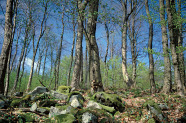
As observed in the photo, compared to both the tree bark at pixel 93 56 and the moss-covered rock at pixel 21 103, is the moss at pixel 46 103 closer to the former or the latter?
the moss-covered rock at pixel 21 103

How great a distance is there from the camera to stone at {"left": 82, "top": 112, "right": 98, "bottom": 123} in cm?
339

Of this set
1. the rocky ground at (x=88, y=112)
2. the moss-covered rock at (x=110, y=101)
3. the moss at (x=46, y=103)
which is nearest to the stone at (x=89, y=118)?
the rocky ground at (x=88, y=112)

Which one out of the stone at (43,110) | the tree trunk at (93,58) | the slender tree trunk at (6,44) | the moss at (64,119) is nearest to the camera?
the moss at (64,119)

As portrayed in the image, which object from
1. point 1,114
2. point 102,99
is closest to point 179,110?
point 102,99

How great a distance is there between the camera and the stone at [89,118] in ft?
11.1

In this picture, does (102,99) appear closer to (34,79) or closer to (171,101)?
(171,101)

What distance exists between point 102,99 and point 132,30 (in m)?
11.7

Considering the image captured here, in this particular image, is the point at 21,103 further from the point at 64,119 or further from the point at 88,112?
the point at 88,112

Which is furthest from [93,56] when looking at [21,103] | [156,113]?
[21,103]

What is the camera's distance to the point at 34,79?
17.1 m

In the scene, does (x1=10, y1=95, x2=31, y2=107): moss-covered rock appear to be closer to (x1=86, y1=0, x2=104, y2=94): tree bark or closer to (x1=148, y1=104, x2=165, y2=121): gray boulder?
(x1=86, y1=0, x2=104, y2=94): tree bark

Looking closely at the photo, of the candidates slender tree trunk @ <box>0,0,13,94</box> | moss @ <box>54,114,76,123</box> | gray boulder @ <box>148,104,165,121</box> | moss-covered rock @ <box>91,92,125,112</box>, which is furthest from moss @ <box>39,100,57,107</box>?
gray boulder @ <box>148,104,165,121</box>

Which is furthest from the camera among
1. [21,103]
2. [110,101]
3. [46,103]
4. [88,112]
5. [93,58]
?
[93,58]

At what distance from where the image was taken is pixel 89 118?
3.43 metres
